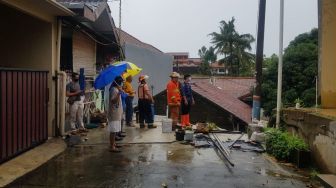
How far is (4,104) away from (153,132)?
19.0 feet

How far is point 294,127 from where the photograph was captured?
33.3 ft

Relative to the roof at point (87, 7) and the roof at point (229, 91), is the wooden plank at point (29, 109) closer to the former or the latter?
the roof at point (87, 7)

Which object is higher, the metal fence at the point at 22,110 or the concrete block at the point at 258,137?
the metal fence at the point at 22,110

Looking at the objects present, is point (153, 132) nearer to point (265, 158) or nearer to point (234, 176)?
point (265, 158)

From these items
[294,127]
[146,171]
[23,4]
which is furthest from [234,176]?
[23,4]

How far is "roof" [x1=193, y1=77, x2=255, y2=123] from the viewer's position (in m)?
24.7

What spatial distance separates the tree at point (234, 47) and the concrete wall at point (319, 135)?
4647 cm

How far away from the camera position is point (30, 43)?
36.0 feet

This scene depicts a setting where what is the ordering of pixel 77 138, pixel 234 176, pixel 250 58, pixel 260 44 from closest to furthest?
pixel 234 176
pixel 77 138
pixel 260 44
pixel 250 58

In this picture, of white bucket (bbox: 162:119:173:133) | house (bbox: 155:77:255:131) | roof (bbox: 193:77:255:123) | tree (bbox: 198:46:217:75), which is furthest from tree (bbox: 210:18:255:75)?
white bucket (bbox: 162:119:173:133)

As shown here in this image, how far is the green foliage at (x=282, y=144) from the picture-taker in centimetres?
907

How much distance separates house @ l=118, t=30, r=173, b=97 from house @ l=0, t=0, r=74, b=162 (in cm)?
515

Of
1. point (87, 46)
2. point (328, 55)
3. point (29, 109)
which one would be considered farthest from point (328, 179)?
point (87, 46)

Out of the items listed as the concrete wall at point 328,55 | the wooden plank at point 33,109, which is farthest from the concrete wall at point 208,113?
the wooden plank at point 33,109
